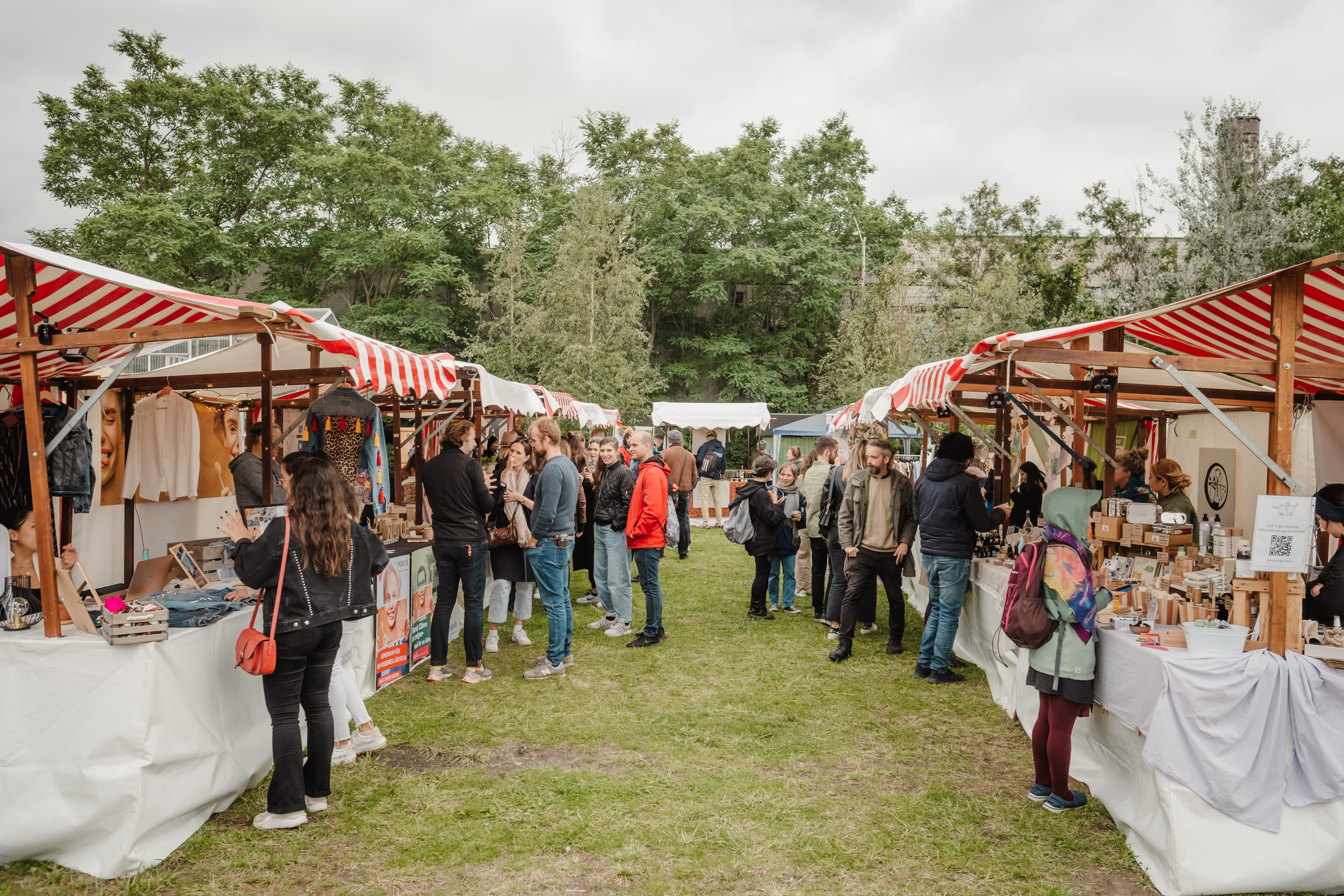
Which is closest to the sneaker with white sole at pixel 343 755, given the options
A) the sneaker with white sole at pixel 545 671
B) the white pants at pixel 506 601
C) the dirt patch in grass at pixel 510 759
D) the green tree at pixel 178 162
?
the dirt patch in grass at pixel 510 759

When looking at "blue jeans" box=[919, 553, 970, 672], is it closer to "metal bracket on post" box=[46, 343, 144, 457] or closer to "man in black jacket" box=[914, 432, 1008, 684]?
"man in black jacket" box=[914, 432, 1008, 684]

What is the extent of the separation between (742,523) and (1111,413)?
3109 millimetres

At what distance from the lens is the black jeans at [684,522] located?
11.5 m

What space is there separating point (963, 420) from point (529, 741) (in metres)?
4.73

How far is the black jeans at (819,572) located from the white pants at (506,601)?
8.87 ft

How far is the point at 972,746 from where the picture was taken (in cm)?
452

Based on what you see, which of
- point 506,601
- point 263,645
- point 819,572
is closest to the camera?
point 263,645

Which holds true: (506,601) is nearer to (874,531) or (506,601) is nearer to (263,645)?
(874,531)

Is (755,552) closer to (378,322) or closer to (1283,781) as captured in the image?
(1283,781)

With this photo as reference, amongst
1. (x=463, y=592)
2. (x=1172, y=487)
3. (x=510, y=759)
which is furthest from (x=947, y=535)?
(x=463, y=592)

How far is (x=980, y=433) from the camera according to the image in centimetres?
807

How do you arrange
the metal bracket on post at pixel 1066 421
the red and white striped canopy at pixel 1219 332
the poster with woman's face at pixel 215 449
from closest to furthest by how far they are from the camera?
the red and white striped canopy at pixel 1219 332 < the metal bracket on post at pixel 1066 421 < the poster with woman's face at pixel 215 449

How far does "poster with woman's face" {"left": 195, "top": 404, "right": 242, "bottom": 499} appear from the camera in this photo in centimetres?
887

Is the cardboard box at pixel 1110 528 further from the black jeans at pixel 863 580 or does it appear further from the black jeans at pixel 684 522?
the black jeans at pixel 684 522
